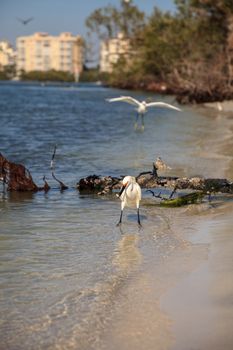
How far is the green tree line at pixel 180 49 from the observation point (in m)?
46.7

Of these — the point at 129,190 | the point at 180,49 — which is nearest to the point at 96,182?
the point at 129,190

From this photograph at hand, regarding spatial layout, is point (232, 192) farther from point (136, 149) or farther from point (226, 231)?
point (136, 149)

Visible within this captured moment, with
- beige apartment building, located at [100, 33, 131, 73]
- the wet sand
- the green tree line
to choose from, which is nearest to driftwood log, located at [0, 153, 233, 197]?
the wet sand

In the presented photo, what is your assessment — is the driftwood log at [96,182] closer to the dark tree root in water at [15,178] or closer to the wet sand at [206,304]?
the dark tree root in water at [15,178]

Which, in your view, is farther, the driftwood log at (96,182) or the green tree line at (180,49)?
the green tree line at (180,49)

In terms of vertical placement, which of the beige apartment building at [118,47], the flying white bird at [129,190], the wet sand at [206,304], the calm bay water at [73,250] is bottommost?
the calm bay water at [73,250]

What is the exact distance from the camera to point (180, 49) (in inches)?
2837

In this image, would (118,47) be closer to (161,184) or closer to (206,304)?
(161,184)

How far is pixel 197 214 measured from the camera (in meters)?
8.72

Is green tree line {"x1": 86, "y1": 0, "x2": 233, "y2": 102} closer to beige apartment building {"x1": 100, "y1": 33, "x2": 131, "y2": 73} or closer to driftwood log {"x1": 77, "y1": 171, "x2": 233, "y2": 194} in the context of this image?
beige apartment building {"x1": 100, "y1": 33, "x2": 131, "y2": 73}

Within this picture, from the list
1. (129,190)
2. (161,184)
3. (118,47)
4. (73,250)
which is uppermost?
(118,47)

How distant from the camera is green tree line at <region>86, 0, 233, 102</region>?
46.7 meters

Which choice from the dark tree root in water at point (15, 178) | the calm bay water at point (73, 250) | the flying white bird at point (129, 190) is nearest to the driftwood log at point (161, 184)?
the calm bay water at point (73, 250)

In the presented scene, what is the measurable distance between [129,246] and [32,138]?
14.9 meters
